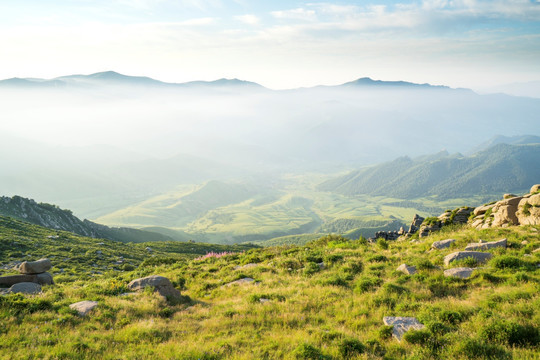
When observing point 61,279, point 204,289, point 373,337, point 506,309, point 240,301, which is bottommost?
point 61,279

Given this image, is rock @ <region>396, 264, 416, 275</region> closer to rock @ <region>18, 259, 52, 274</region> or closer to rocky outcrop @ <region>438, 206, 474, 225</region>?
rocky outcrop @ <region>438, 206, 474, 225</region>

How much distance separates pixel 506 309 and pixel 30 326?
781 inches

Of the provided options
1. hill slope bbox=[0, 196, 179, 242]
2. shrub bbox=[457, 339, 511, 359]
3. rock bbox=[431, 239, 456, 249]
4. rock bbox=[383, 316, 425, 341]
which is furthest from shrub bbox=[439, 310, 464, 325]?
hill slope bbox=[0, 196, 179, 242]

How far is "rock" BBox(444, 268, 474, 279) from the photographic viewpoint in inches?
615

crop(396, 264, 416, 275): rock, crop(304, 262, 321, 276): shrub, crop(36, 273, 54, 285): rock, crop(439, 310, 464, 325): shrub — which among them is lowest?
crop(36, 273, 54, 285): rock

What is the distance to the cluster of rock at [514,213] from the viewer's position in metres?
23.6

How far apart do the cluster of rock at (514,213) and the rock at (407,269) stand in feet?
42.8

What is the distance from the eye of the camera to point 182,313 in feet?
50.8

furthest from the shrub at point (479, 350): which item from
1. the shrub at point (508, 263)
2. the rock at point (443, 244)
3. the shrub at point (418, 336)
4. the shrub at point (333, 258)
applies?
the rock at point (443, 244)

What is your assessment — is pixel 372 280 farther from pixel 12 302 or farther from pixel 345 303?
pixel 12 302

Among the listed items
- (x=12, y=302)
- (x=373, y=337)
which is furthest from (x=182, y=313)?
(x=373, y=337)

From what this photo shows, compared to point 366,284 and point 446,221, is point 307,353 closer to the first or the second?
point 366,284

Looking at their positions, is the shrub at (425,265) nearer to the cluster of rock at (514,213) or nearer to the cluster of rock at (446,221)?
the cluster of rock at (514,213)

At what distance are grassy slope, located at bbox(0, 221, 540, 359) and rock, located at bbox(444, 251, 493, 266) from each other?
2.26ft
